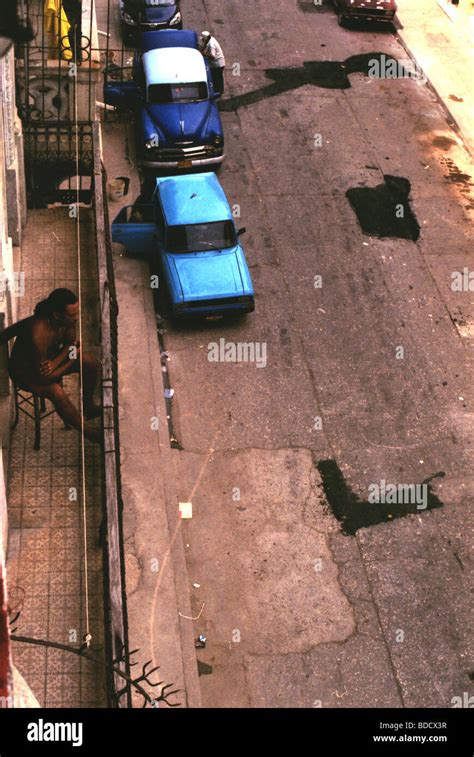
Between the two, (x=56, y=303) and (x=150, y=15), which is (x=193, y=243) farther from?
(x=150, y=15)

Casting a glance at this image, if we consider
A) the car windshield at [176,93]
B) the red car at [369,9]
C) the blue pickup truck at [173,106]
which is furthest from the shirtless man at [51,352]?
the red car at [369,9]

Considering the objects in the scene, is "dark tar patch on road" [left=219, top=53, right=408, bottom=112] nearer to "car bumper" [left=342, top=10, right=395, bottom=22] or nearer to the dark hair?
"car bumper" [left=342, top=10, right=395, bottom=22]

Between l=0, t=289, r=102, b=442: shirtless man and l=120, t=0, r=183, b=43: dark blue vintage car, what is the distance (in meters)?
14.6

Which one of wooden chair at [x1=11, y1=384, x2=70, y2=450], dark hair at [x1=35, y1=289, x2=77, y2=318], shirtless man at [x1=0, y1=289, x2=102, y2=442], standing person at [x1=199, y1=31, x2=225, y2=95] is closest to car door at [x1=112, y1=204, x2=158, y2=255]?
standing person at [x1=199, y1=31, x2=225, y2=95]

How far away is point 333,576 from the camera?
12281 millimetres

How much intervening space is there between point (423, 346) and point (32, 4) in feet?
28.7

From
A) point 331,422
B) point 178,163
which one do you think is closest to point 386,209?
point 178,163

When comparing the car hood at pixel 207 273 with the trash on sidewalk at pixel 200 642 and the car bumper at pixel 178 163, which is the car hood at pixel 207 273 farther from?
the trash on sidewalk at pixel 200 642

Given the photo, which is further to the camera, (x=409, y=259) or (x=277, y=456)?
(x=409, y=259)

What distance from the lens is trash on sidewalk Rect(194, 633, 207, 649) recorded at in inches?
448

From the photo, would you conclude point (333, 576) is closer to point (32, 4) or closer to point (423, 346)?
point (423, 346)

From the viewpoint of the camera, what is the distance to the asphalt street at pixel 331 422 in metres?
11.5
